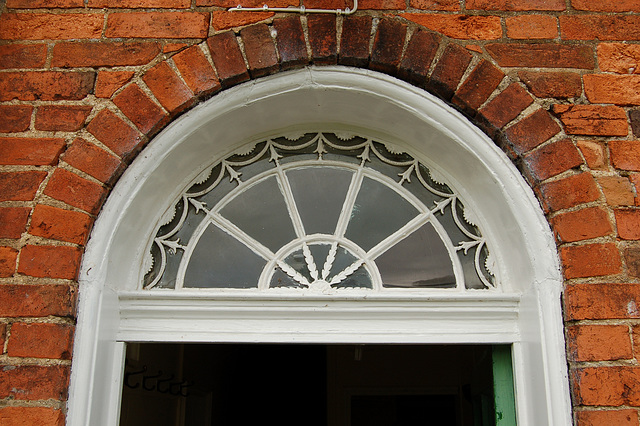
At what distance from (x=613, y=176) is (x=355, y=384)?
419 centimetres

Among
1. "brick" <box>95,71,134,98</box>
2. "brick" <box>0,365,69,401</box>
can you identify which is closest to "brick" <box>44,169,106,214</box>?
"brick" <box>95,71,134,98</box>

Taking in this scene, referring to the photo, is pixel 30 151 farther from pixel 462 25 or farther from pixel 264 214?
pixel 462 25

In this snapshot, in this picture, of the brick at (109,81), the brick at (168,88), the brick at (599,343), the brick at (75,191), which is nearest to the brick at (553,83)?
the brick at (599,343)

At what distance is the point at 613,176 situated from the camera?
2166mm

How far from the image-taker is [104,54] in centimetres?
229

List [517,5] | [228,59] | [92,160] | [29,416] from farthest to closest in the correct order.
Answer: [517,5] < [228,59] < [92,160] < [29,416]

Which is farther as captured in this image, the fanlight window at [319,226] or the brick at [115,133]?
the fanlight window at [319,226]

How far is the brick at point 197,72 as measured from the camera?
2.25 metres

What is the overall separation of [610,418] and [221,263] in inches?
58.5

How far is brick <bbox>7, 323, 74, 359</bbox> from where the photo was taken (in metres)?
1.97

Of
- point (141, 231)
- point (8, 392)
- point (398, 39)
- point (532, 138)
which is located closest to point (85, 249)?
point (141, 231)

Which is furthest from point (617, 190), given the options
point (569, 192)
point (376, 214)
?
point (376, 214)

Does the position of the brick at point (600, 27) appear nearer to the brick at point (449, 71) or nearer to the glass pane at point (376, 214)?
the brick at point (449, 71)

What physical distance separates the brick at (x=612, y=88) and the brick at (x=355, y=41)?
845 mm
